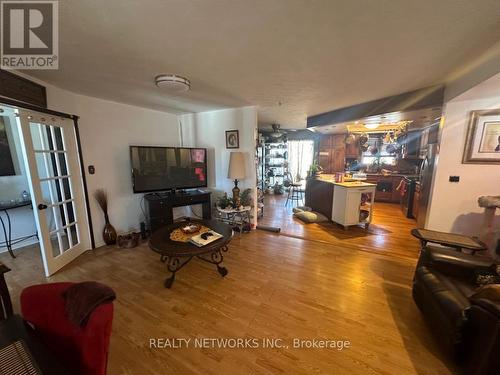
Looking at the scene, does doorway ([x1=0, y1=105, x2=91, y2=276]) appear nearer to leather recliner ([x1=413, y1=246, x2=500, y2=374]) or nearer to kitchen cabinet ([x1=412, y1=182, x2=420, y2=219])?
leather recliner ([x1=413, y1=246, x2=500, y2=374])

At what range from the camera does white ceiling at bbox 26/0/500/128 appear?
1189mm

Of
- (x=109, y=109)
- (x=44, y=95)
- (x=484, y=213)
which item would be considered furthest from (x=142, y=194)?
(x=484, y=213)

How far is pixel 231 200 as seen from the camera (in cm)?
361

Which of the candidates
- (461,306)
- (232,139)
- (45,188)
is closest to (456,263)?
(461,306)

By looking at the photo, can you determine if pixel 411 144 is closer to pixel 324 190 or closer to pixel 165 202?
pixel 324 190

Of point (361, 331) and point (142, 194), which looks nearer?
point (361, 331)

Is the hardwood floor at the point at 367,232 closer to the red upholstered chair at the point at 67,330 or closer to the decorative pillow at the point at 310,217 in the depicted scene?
the decorative pillow at the point at 310,217

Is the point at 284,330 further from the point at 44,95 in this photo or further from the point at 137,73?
the point at 44,95

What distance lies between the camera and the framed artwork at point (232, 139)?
3.63 meters

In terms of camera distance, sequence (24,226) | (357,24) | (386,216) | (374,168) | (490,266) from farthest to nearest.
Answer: (374,168)
(386,216)
(24,226)
(490,266)
(357,24)

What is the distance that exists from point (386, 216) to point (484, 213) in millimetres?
2111

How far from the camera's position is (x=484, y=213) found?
2.43m

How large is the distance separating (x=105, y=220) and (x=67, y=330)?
2656 mm

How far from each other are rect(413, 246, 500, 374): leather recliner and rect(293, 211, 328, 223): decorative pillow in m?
2.27
